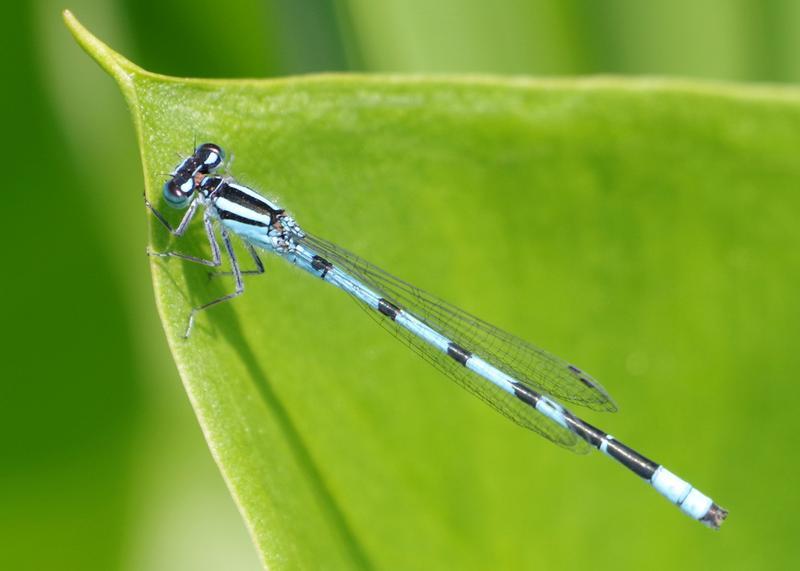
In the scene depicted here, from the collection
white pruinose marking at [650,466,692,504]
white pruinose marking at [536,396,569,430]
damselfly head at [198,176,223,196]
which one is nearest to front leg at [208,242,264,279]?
damselfly head at [198,176,223,196]

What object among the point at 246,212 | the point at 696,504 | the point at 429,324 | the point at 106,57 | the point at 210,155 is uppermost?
the point at 429,324

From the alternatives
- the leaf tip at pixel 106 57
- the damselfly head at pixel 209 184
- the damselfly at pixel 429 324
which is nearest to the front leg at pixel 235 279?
the damselfly at pixel 429 324

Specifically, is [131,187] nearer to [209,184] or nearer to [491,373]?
[209,184]

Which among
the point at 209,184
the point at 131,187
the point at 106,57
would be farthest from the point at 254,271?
the point at 131,187

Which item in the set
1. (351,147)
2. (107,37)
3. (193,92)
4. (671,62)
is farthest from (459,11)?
(193,92)

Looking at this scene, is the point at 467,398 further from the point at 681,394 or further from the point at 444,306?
the point at 681,394

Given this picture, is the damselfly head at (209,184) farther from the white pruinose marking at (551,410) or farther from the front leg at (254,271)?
the white pruinose marking at (551,410)
